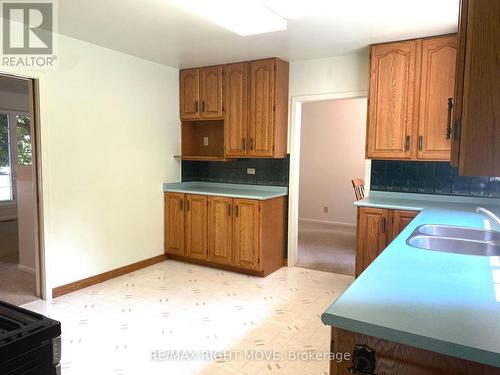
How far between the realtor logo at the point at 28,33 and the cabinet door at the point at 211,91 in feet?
5.45

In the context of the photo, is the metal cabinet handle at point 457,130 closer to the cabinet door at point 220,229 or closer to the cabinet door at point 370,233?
the cabinet door at point 370,233

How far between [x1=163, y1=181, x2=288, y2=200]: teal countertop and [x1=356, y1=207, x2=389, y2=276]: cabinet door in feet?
3.43

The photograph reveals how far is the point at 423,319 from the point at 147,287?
10.0ft

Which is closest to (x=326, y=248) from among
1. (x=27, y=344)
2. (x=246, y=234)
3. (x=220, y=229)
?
(x=246, y=234)

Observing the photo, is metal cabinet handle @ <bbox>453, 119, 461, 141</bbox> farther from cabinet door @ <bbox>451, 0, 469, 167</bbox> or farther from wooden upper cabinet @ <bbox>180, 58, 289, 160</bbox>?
wooden upper cabinet @ <bbox>180, 58, 289, 160</bbox>

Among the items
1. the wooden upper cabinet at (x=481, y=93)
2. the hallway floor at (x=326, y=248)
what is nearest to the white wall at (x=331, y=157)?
the hallway floor at (x=326, y=248)

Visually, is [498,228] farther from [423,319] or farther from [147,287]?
[147,287]

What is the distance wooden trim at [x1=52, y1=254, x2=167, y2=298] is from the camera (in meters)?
3.36

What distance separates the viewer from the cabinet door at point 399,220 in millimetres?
3062

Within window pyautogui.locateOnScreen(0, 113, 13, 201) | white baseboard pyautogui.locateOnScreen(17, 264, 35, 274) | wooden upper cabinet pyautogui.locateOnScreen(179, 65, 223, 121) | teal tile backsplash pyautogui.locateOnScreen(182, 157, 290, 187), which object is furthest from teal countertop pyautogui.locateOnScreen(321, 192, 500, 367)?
window pyautogui.locateOnScreen(0, 113, 13, 201)

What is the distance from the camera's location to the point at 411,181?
3604 mm

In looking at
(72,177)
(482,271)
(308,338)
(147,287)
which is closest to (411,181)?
(308,338)

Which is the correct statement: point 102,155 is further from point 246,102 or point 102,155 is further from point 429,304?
point 429,304

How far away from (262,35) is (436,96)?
159cm
